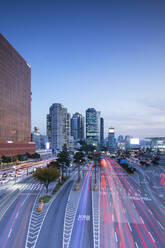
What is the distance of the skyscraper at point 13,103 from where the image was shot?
132 meters

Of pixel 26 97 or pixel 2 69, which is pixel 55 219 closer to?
pixel 2 69

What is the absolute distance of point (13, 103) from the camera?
148875 millimetres

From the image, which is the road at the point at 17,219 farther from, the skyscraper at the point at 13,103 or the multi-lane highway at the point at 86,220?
the skyscraper at the point at 13,103

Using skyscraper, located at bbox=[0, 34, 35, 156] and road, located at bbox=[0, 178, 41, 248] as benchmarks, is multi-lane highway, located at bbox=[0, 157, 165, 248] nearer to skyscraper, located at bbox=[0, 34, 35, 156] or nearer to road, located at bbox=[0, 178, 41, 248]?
road, located at bbox=[0, 178, 41, 248]

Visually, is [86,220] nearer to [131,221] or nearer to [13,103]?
[131,221]

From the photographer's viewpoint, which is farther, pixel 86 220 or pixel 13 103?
pixel 13 103

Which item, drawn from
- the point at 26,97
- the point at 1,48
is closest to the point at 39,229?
the point at 1,48

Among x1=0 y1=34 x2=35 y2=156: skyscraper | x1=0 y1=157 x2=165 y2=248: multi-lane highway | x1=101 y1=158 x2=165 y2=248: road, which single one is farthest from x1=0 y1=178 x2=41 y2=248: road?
x1=0 y1=34 x2=35 y2=156: skyscraper

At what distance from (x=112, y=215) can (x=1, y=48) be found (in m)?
133

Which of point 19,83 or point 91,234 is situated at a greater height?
point 19,83

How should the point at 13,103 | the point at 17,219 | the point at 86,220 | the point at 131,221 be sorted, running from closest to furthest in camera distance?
the point at 131,221
the point at 86,220
the point at 17,219
the point at 13,103

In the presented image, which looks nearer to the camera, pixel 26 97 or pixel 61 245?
pixel 61 245

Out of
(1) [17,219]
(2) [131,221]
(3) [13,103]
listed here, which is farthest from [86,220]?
(3) [13,103]

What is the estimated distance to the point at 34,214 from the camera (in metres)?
33.0
